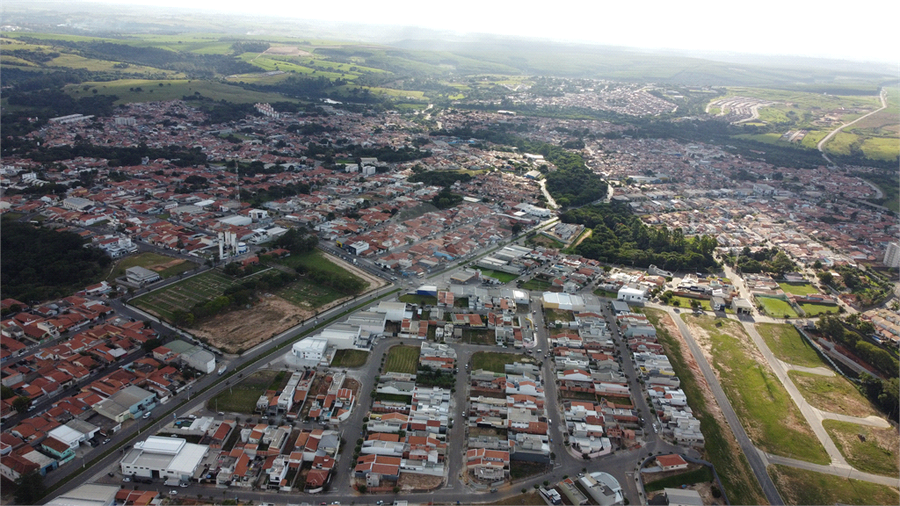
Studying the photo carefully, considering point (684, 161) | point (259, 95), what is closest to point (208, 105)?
point (259, 95)

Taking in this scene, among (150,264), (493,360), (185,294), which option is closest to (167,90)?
(150,264)

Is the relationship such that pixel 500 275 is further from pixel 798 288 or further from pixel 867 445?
pixel 798 288

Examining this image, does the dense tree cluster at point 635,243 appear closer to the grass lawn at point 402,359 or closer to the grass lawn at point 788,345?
the grass lawn at point 788,345

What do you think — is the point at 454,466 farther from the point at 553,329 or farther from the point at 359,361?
the point at 553,329

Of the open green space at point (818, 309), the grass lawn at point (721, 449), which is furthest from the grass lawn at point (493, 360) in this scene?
the open green space at point (818, 309)

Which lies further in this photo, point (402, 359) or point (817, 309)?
point (817, 309)

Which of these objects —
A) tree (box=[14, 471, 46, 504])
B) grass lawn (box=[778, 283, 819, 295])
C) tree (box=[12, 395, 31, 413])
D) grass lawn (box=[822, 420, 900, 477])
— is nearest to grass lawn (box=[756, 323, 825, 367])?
grass lawn (box=[822, 420, 900, 477])
